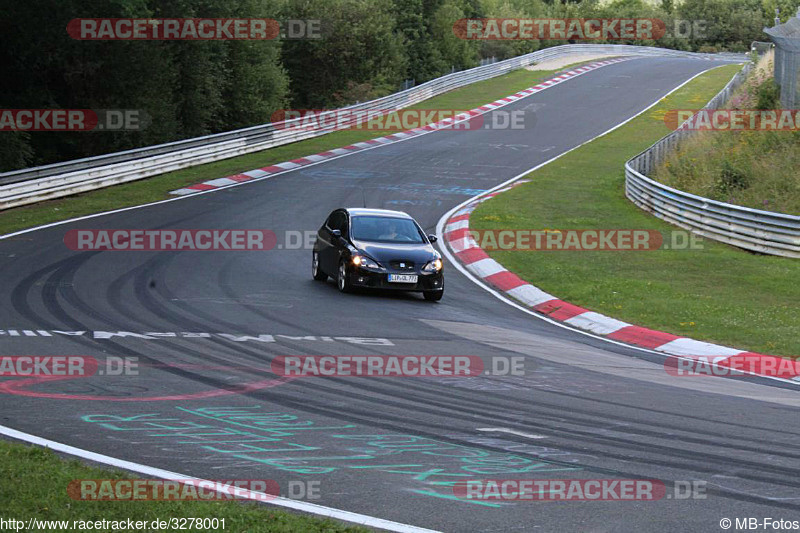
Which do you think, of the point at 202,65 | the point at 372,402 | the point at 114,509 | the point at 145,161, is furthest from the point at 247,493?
the point at 202,65

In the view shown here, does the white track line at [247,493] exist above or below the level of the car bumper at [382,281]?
above

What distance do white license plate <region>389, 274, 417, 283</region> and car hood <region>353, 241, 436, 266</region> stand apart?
27cm

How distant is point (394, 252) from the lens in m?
17.0

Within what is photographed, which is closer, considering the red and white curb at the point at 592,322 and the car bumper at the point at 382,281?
the red and white curb at the point at 592,322

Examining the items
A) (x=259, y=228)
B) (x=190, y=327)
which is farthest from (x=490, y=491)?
(x=259, y=228)

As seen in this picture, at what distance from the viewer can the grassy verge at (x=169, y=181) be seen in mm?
24188

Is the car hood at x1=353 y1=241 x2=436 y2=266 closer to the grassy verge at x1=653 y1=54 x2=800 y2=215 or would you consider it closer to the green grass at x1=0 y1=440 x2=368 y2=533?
the grassy verge at x1=653 y1=54 x2=800 y2=215

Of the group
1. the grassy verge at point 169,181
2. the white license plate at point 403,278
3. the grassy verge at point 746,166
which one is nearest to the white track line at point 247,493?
the white license plate at point 403,278

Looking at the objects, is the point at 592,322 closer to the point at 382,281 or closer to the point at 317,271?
the point at 382,281

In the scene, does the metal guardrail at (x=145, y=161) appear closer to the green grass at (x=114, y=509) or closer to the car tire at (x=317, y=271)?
the car tire at (x=317, y=271)

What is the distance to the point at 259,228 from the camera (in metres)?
23.4

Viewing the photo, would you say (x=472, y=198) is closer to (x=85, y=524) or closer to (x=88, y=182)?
(x=88, y=182)

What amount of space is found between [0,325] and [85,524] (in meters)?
8.04

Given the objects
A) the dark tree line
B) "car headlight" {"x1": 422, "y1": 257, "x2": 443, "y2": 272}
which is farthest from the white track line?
the dark tree line
